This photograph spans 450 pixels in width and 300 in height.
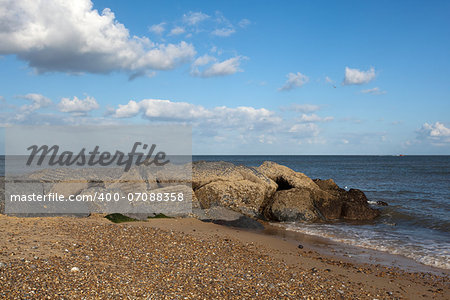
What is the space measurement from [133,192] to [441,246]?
40.4ft

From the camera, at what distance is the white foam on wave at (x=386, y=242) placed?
11.0m

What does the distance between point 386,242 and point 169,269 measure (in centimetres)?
921

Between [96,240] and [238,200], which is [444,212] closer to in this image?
[238,200]

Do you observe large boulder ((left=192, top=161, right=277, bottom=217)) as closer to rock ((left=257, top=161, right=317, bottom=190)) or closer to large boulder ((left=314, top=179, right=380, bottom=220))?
rock ((left=257, top=161, right=317, bottom=190))

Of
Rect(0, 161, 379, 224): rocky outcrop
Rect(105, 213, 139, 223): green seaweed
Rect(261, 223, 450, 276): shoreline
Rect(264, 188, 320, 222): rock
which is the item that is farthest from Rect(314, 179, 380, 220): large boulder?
Rect(105, 213, 139, 223): green seaweed

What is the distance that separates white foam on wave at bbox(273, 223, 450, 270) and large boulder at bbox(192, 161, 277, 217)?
6.59 feet

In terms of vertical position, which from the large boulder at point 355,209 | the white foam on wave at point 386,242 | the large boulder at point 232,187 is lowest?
the white foam on wave at point 386,242

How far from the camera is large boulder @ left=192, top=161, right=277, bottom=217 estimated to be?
16562 millimetres

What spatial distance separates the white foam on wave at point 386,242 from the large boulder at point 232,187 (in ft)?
6.59

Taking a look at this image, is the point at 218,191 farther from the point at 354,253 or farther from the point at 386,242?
the point at 386,242

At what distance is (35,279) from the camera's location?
6062mm

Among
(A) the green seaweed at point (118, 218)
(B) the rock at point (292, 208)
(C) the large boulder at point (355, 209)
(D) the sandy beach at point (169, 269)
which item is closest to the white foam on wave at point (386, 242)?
(B) the rock at point (292, 208)

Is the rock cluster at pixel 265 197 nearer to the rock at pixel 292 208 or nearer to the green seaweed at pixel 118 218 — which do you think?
the rock at pixel 292 208

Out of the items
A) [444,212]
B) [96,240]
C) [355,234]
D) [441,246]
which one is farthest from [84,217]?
[444,212]
